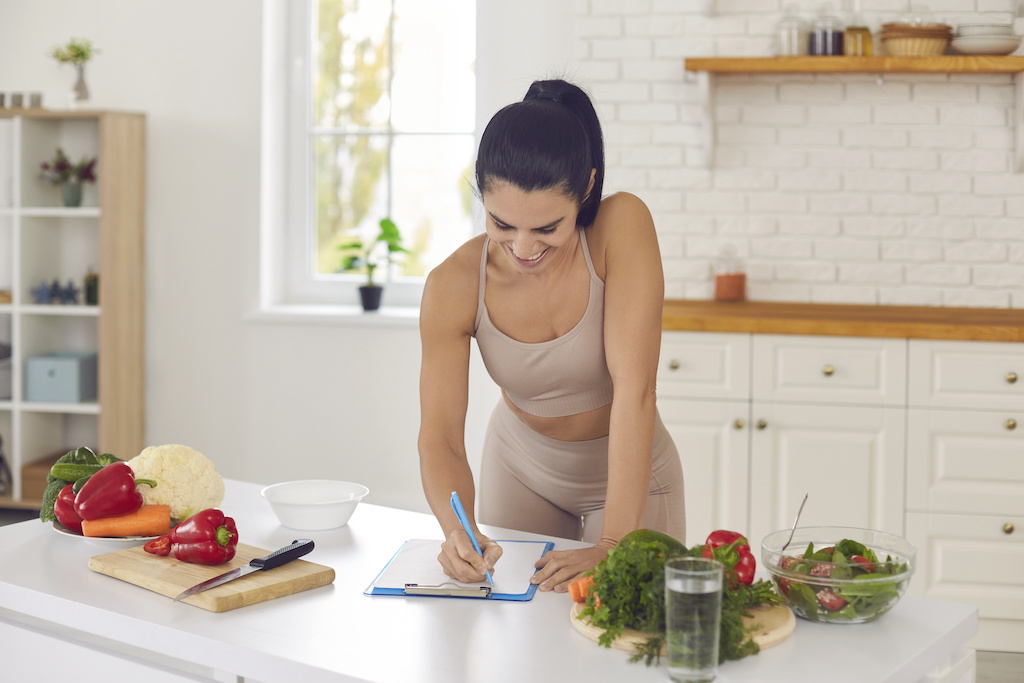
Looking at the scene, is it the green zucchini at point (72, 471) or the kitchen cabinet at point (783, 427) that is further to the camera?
the kitchen cabinet at point (783, 427)

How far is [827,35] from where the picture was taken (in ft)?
11.1

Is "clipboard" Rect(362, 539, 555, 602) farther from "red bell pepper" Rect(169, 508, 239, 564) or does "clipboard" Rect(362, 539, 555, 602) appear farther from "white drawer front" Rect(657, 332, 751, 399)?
"white drawer front" Rect(657, 332, 751, 399)

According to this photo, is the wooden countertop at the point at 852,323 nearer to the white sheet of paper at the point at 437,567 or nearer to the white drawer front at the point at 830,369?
the white drawer front at the point at 830,369

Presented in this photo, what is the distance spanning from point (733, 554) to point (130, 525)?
0.95 metres

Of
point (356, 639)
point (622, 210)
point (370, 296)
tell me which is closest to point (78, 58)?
point (370, 296)

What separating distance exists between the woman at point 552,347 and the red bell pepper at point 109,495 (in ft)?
1.56

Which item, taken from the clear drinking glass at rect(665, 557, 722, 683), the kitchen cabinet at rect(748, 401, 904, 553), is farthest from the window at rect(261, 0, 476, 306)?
the clear drinking glass at rect(665, 557, 722, 683)

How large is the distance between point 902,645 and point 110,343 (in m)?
3.59

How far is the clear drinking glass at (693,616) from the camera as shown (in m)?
0.97

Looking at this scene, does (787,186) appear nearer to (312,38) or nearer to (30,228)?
(312,38)

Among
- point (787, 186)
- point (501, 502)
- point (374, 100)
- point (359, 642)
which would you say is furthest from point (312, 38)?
point (359, 642)

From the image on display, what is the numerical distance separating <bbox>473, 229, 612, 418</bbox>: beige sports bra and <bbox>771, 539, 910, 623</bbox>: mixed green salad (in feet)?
1.99

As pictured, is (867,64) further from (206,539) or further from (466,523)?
(206,539)

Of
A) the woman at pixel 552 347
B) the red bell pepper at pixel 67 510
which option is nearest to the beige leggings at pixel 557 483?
the woman at pixel 552 347
